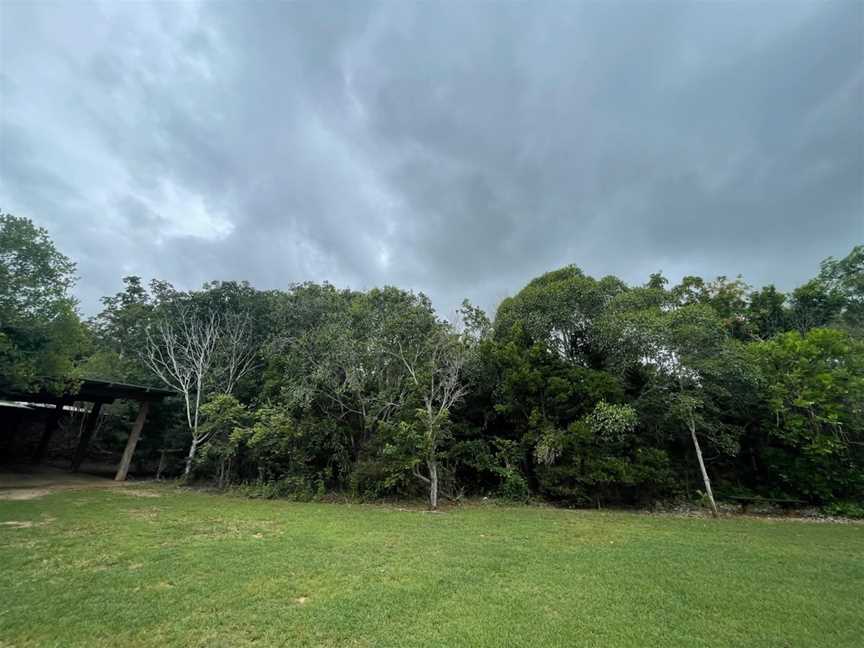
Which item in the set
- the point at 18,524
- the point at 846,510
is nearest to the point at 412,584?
the point at 18,524

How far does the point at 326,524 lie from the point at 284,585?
3521mm

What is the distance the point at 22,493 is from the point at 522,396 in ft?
45.1

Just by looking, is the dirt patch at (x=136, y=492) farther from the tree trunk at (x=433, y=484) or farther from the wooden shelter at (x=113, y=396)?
the tree trunk at (x=433, y=484)

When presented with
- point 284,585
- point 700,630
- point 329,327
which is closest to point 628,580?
point 700,630

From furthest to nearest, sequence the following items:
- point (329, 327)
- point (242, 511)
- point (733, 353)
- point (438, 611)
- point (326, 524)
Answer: point (329, 327) < point (733, 353) < point (242, 511) < point (326, 524) < point (438, 611)

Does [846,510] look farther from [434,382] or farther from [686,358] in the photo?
[434,382]

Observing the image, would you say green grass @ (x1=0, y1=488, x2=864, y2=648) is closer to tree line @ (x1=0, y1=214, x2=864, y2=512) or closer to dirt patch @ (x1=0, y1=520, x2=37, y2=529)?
dirt patch @ (x1=0, y1=520, x2=37, y2=529)

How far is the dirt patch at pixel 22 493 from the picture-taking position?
9.08 metres

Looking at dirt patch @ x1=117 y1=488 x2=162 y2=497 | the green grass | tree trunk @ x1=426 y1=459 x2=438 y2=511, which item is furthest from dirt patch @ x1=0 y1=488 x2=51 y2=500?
tree trunk @ x1=426 y1=459 x2=438 y2=511

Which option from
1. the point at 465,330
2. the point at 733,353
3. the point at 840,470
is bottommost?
the point at 840,470

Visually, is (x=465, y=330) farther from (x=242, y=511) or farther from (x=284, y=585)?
(x=284, y=585)

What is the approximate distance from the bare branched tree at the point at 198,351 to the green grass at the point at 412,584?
7600mm

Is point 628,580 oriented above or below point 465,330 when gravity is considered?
below

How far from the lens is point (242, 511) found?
8406mm
